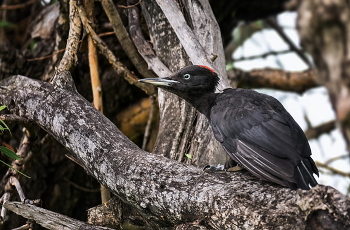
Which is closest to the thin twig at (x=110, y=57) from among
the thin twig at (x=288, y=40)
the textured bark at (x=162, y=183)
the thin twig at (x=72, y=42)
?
the thin twig at (x=72, y=42)

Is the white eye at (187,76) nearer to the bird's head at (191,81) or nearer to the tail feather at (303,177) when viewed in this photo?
the bird's head at (191,81)

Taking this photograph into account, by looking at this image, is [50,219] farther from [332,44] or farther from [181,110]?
[332,44]

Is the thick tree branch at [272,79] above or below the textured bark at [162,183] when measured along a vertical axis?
above

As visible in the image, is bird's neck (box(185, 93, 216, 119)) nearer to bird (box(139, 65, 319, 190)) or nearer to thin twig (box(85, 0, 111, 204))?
bird (box(139, 65, 319, 190))

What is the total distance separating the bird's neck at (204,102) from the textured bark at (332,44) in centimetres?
227

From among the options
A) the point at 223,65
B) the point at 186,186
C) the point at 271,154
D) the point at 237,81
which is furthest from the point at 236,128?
the point at 237,81

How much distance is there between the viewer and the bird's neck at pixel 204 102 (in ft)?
10.0

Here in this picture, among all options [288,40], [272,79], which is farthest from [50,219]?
[288,40]

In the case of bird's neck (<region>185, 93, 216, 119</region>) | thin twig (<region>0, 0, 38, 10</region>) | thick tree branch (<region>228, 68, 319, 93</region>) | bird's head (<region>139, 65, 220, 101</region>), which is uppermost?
thin twig (<region>0, 0, 38, 10</region>)

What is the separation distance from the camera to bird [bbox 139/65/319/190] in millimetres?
2260

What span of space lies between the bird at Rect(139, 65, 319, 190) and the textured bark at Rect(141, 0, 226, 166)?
19 cm

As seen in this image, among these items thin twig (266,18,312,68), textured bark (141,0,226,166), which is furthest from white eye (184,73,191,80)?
thin twig (266,18,312,68)

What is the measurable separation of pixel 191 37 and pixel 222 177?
53.2 inches

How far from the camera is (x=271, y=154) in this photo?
7.68 ft
